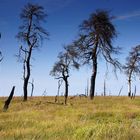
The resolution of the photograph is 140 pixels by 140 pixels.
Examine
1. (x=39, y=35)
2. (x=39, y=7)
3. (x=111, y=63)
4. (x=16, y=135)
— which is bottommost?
(x=16, y=135)

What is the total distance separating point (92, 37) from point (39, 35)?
18.2 feet

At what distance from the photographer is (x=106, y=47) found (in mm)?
40844

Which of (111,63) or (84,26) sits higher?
(84,26)

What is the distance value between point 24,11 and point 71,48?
6.92 metres

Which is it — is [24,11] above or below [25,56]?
above

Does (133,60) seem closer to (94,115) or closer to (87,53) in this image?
(87,53)

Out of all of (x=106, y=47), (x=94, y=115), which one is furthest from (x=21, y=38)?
(x=94, y=115)

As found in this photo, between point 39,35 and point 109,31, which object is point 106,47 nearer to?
point 109,31

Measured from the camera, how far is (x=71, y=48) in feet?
141

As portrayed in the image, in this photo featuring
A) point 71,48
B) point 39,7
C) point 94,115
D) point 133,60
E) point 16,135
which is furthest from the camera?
point 133,60

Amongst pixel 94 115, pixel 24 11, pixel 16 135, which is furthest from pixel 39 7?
pixel 16 135

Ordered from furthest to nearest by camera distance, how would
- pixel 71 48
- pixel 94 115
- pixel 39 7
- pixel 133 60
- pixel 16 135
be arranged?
pixel 133 60 < pixel 71 48 < pixel 39 7 < pixel 94 115 < pixel 16 135

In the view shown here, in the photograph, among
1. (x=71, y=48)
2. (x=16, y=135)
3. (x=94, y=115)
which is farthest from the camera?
(x=71, y=48)

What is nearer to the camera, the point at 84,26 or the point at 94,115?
the point at 94,115
